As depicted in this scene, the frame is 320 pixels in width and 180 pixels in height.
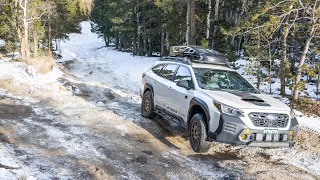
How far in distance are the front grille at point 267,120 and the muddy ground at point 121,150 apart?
833 millimetres

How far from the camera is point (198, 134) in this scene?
5441mm

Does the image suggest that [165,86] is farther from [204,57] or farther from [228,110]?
[228,110]

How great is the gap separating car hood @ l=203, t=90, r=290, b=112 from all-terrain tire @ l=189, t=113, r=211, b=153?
1.69 feet

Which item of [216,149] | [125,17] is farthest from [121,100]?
[125,17]

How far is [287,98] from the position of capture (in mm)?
10797

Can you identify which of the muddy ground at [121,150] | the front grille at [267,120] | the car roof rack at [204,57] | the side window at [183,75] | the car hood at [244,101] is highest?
the car roof rack at [204,57]

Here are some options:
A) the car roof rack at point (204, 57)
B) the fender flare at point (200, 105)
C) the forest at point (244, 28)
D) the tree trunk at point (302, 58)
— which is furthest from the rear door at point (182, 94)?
the tree trunk at point (302, 58)

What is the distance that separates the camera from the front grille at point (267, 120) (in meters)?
4.93

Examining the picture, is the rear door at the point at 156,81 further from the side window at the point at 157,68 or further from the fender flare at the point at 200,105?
the fender flare at the point at 200,105

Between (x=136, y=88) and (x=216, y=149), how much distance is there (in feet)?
27.9

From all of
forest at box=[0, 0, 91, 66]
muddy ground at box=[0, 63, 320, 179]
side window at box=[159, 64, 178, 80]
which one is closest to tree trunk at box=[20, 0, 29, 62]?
forest at box=[0, 0, 91, 66]

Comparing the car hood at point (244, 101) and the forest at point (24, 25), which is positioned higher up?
the forest at point (24, 25)

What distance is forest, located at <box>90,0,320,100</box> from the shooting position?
30.9ft

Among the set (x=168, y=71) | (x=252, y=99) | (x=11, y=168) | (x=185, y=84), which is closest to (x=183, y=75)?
(x=185, y=84)
